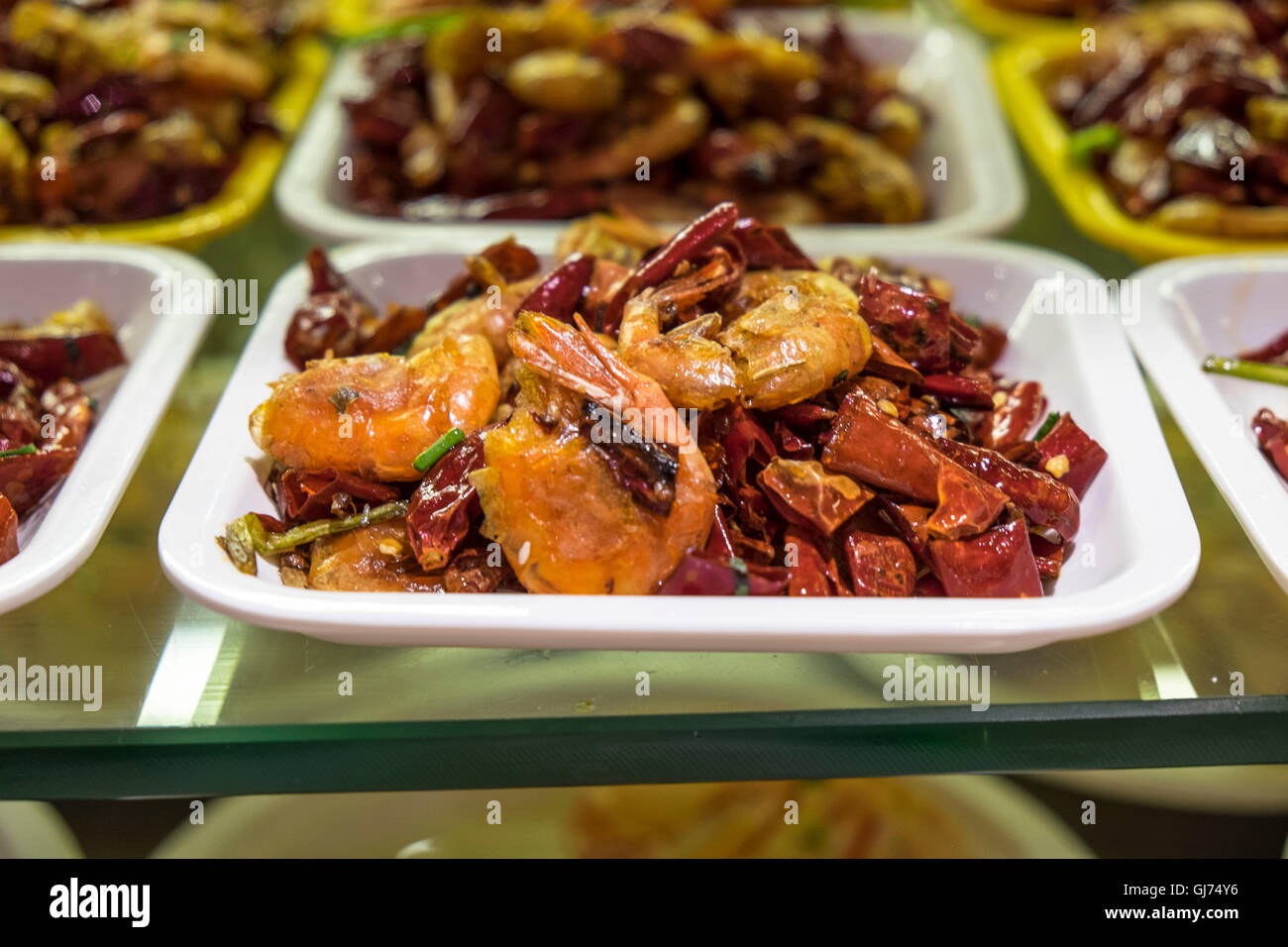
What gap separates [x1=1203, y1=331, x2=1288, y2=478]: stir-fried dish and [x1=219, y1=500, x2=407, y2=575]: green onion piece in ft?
3.95

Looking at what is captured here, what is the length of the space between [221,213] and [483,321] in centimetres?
98

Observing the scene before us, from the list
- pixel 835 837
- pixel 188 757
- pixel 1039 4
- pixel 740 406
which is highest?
pixel 1039 4

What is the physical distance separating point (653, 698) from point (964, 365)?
2.28ft

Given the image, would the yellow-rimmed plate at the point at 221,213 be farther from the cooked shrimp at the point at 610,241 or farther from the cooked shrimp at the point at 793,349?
the cooked shrimp at the point at 793,349

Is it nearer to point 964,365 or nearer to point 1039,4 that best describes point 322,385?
point 964,365

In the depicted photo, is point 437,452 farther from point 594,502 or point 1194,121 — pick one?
point 1194,121

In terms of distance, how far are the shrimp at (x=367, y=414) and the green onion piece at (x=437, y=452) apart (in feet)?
0.09

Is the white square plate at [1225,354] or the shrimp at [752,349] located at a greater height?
the shrimp at [752,349]

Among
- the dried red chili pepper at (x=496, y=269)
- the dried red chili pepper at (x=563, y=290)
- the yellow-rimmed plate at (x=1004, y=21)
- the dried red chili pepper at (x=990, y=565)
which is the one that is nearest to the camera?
the dried red chili pepper at (x=990, y=565)

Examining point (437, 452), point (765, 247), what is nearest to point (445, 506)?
point (437, 452)

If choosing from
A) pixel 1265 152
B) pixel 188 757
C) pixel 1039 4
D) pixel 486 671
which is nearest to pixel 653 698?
pixel 486 671

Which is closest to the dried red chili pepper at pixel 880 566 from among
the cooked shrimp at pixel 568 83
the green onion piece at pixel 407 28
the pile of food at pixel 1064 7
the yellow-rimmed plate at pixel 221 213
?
the cooked shrimp at pixel 568 83

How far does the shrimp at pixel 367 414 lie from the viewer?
129 cm
